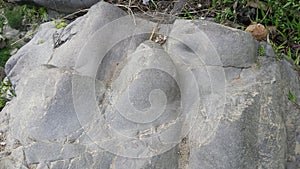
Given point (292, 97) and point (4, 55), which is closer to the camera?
point (292, 97)

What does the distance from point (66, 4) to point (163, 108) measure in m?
1.88

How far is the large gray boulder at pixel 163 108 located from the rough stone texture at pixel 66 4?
3.28ft

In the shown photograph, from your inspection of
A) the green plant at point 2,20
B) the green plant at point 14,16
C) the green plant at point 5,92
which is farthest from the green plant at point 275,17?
the green plant at point 2,20

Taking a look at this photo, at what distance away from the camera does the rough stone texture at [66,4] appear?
3727 mm

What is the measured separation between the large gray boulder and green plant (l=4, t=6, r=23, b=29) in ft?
5.13

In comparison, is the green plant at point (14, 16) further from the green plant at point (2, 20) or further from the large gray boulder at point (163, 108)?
the large gray boulder at point (163, 108)

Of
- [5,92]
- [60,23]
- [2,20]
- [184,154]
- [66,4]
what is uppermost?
[66,4]

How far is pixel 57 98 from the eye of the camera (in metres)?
2.57

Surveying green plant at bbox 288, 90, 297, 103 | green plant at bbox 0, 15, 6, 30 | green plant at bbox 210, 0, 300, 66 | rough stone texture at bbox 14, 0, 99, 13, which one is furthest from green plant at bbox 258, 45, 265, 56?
green plant at bbox 0, 15, 6, 30

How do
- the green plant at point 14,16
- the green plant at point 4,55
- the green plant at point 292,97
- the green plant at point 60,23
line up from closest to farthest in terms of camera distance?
the green plant at point 292,97
the green plant at point 60,23
the green plant at point 4,55
the green plant at point 14,16

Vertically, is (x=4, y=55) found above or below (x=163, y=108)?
below

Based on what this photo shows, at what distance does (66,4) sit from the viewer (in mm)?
3812

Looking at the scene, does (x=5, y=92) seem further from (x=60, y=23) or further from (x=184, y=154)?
(x=184, y=154)

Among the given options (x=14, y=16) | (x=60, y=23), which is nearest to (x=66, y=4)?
(x=60, y=23)
